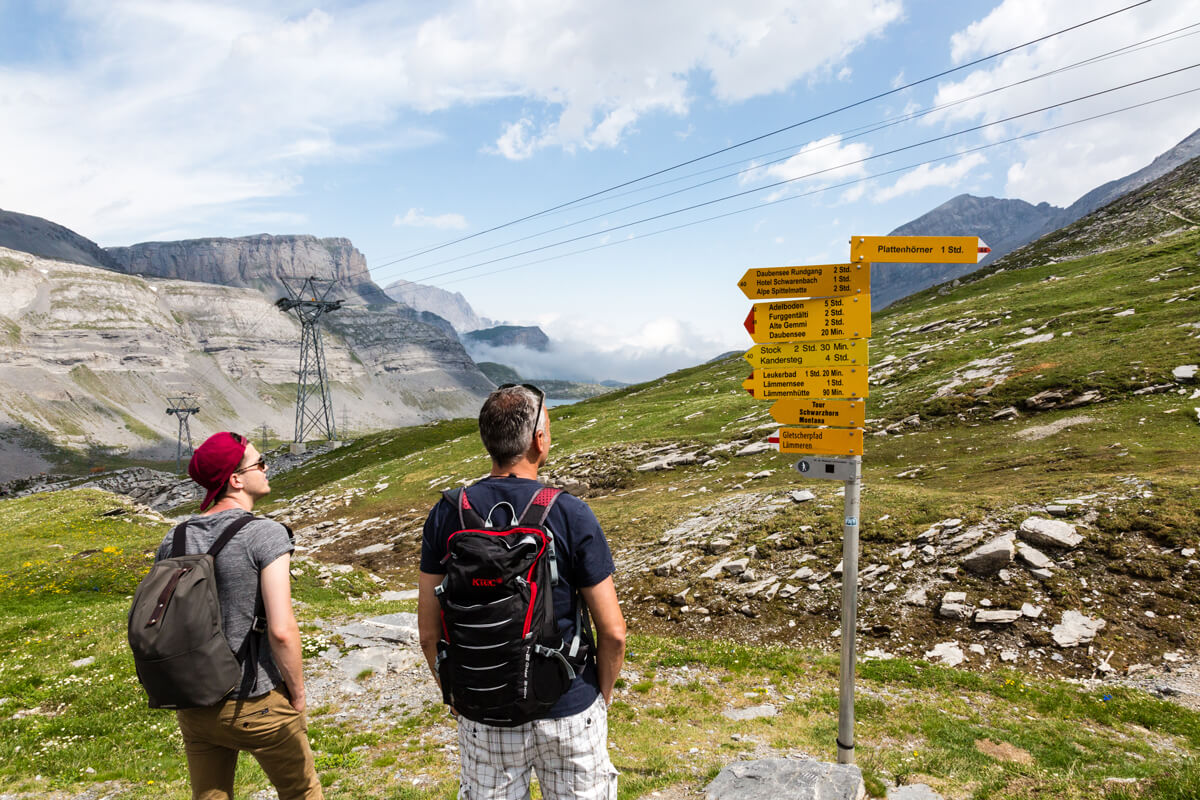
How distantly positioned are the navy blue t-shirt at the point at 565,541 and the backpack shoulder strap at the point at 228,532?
1.93m

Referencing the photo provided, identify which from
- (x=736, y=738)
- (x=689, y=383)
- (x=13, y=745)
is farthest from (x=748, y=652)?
(x=689, y=383)

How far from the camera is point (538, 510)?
4.22 m

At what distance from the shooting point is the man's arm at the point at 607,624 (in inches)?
172

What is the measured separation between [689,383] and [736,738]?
6890 cm

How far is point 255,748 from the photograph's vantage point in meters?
5.25

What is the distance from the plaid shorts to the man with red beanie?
6.07 feet

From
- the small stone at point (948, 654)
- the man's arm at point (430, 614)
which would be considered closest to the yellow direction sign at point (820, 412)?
the man's arm at point (430, 614)

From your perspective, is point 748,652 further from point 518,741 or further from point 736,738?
point 518,741

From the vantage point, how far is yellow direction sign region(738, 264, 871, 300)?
24.1 ft

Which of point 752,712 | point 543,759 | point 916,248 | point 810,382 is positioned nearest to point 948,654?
point 752,712

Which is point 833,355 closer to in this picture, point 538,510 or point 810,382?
point 810,382

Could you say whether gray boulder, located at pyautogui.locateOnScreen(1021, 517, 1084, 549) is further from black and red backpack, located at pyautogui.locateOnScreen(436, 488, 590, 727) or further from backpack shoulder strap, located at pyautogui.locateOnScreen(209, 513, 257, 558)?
backpack shoulder strap, located at pyautogui.locateOnScreen(209, 513, 257, 558)

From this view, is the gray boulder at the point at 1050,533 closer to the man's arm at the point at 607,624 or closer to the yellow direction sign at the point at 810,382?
the yellow direction sign at the point at 810,382

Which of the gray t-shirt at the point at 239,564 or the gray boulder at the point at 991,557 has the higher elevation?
the gray t-shirt at the point at 239,564
